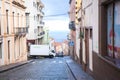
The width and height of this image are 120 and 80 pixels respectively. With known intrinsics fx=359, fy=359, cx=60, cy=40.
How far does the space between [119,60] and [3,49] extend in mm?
24940

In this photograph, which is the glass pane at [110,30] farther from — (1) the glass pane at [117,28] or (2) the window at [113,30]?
(1) the glass pane at [117,28]

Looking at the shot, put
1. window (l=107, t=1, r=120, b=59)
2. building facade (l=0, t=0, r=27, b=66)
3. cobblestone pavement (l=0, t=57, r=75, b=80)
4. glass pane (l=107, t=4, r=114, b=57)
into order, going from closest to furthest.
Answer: window (l=107, t=1, r=120, b=59) → glass pane (l=107, t=4, r=114, b=57) → cobblestone pavement (l=0, t=57, r=75, b=80) → building facade (l=0, t=0, r=27, b=66)

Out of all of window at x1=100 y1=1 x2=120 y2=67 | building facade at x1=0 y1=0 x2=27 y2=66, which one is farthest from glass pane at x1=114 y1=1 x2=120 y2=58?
building facade at x1=0 y1=0 x2=27 y2=66

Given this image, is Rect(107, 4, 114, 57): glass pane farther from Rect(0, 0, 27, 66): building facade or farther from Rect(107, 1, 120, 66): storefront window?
Rect(0, 0, 27, 66): building facade

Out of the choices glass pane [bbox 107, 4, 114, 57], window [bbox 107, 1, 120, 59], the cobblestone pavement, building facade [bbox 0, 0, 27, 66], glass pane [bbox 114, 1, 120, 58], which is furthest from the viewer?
Answer: building facade [bbox 0, 0, 27, 66]

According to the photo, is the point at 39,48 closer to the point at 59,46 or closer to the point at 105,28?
the point at 105,28

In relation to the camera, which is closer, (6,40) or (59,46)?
(6,40)

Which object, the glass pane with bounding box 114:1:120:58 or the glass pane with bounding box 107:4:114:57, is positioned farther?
the glass pane with bounding box 107:4:114:57

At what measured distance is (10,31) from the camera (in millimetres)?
41469

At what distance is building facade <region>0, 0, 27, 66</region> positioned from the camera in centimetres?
3694

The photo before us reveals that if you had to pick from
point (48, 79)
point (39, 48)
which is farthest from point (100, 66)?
point (39, 48)

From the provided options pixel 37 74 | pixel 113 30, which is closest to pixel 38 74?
pixel 37 74

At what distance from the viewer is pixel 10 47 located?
41.2 meters

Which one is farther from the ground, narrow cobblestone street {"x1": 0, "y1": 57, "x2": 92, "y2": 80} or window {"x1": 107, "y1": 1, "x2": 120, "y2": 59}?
window {"x1": 107, "y1": 1, "x2": 120, "y2": 59}
